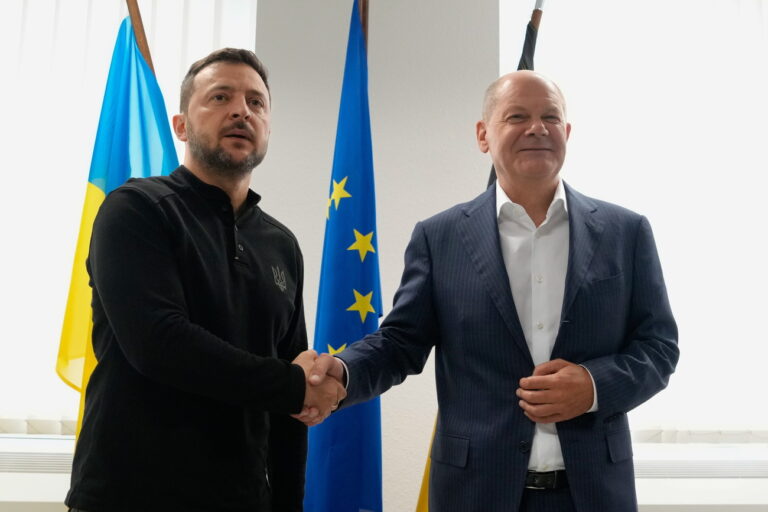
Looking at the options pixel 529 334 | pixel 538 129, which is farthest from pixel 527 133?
pixel 529 334

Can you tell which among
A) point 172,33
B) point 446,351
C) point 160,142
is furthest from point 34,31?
point 446,351

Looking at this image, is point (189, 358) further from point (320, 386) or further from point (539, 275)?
point (539, 275)

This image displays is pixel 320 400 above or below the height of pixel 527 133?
below

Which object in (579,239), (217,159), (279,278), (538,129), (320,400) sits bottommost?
(320,400)

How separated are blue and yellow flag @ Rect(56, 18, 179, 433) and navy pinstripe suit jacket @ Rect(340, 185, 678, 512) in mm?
1272

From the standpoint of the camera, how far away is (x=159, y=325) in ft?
4.38

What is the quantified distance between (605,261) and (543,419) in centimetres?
45

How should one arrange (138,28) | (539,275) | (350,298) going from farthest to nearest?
1. (138,28)
2. (350,298)
3. (539,275)

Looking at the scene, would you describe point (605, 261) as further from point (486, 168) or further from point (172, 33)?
point (172, 33)

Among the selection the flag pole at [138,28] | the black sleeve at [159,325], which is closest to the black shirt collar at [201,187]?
the black sleeve at [159,325]

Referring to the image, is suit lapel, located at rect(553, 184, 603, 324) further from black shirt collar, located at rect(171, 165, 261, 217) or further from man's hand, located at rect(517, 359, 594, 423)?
black shirt collar, located at rect(171, 165, 261, 217)

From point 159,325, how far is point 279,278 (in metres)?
0.41

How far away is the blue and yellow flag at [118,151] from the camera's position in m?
2.35

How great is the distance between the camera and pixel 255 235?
1.70 m
